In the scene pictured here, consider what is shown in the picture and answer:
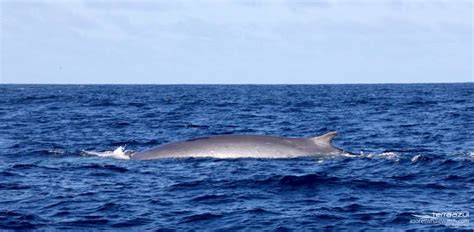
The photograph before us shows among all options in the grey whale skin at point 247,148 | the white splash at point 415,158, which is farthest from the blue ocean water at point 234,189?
the grey whale skin at point 247,148

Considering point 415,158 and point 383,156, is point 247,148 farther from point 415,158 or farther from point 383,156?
point 415,158

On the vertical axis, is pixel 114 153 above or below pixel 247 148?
below

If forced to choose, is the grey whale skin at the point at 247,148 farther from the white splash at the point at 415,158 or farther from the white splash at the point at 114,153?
the white splash at the point at 415,158

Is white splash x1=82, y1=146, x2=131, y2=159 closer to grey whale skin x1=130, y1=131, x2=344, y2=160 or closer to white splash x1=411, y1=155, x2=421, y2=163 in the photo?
grey whale skin x1=130, y1=131, x2=344, y2=160

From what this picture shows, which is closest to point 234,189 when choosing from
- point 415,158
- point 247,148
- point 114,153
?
point 247,148

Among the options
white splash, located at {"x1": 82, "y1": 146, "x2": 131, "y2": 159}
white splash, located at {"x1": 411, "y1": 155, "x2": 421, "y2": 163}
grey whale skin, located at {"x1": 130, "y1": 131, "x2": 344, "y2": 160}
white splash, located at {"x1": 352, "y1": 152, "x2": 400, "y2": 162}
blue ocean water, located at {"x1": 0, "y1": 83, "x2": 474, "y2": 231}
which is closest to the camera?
blue ocean water, located at {"x1": 0, "y1": 83, "x2": 474, "y2": 231}

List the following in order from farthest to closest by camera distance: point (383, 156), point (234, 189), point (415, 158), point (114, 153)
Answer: point (114, 153) → point (383, 156) → point (415, 158) → point (234, 189)

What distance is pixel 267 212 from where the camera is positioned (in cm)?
1456

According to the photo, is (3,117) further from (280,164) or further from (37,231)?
(37,231)

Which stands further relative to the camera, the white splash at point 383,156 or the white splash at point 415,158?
the white splash at point 383,156

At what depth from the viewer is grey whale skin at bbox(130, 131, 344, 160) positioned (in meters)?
21.5

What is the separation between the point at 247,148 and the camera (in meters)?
21.7

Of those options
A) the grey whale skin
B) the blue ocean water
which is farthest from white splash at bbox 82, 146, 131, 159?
the grey whale skin

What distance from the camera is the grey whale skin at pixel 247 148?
70.5 feet
